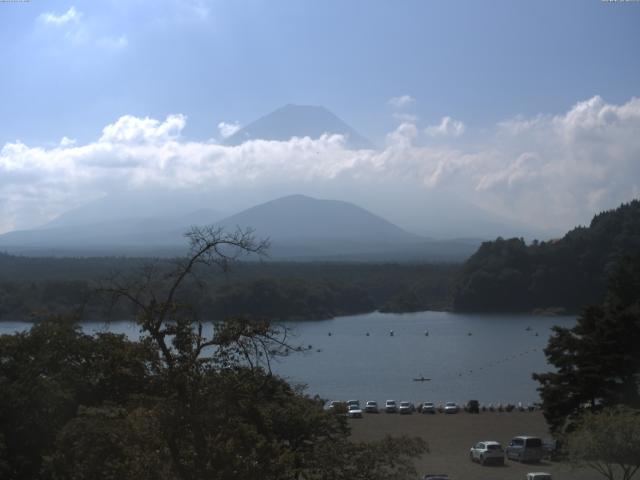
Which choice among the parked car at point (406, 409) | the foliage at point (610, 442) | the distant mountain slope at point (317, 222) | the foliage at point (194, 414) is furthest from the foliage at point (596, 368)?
the distant mountain slope at point (317, 222)

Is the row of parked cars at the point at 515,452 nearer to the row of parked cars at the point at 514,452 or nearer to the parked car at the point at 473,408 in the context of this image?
the row of parked cars at the point at 514,452

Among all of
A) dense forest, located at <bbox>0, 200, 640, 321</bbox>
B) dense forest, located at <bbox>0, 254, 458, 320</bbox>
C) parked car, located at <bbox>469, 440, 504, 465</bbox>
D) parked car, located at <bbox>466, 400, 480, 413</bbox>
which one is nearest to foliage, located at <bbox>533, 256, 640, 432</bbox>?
parked car, located at <bbox>469, 440, 504, 465</bbox>

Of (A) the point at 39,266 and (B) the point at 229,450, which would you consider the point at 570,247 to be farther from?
(B) the point at 229,450

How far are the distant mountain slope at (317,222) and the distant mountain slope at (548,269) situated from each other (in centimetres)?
9369

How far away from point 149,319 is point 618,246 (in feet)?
138

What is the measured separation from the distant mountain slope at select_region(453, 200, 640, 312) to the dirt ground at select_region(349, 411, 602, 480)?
1083 inches

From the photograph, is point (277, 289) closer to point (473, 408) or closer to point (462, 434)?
point (473, 408)

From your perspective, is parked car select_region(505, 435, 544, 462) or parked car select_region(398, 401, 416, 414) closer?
parked car select_region(505, 435, 544, 462)

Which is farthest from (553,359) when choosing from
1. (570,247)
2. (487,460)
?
(570,247)

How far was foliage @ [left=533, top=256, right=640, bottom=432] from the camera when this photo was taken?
1135cm

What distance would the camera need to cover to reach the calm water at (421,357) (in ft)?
72.7

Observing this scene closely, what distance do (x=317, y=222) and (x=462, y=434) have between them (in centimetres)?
14776

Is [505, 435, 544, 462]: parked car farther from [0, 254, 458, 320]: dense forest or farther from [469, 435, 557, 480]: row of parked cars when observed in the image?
[0, 254, 458, 320]: dense forest

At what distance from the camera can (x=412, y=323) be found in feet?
139
